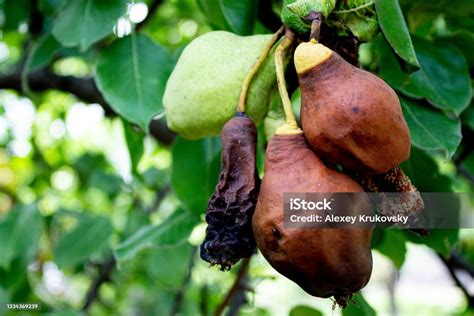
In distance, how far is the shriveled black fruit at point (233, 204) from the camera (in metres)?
0.98

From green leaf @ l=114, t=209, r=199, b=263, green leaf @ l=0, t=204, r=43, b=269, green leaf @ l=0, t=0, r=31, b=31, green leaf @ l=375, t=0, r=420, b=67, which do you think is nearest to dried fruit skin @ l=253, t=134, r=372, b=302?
green leaf @ l=375, t=0, r=420, b=67

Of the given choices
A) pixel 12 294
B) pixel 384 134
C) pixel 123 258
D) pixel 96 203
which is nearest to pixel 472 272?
pixel 123 258

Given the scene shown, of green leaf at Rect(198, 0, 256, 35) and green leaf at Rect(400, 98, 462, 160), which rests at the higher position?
green leaf at Rect(198, 0, 256, 35)

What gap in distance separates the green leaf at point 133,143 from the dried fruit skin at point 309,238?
0.83m

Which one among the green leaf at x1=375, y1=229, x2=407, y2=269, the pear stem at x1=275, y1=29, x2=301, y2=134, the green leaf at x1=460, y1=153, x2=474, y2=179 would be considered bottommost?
the green leaf at x1=375, y1=229, x2=407, y2=269

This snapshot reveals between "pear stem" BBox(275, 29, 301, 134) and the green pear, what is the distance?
6cm

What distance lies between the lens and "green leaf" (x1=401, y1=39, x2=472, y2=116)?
1381mm

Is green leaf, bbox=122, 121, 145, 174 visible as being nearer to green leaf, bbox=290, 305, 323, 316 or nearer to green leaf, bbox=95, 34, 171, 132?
green leaf, bbox=95, 34, 171, 132

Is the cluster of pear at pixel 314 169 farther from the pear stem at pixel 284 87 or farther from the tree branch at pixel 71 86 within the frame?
the tree branch at pixel 71 86

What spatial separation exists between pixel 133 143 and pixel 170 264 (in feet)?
2.52

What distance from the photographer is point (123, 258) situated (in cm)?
151

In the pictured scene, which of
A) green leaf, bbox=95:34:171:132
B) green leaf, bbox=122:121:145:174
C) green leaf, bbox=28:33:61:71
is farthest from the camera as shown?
green leaf, bbox=28:33:61:71

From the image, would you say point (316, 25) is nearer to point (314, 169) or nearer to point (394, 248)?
point (314, 169)

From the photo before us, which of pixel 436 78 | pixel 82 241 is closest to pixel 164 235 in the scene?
pixel 436 78
